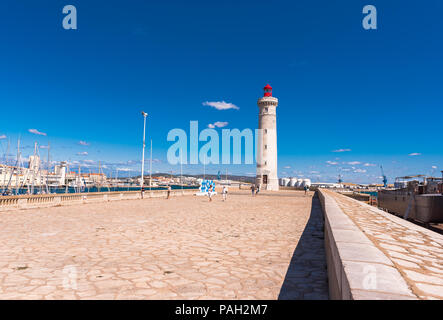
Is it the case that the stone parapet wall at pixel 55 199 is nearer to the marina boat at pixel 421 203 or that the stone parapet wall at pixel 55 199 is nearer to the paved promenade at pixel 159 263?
the paved promenade at pixel 159 263

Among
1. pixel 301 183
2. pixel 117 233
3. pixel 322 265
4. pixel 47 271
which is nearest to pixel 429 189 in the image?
pixel 322 265

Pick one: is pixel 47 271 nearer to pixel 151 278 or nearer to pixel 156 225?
pixel 151 278

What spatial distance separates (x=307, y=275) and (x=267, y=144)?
53.0 m

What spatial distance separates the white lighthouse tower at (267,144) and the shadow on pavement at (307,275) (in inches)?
1975

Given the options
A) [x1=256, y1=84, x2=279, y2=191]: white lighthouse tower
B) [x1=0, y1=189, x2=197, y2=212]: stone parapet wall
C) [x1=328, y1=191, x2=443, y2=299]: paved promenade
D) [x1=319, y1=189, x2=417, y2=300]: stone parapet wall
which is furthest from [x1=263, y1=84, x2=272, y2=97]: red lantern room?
[x1=319, y1=189, x2=417, y2=300]: stone parapet wall

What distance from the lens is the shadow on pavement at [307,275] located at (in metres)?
4.05

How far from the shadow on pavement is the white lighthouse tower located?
50.2 m

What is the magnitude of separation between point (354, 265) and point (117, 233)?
26.5ft

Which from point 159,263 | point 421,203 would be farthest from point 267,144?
point 159,263

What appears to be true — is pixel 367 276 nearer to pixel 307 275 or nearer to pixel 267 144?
pixel 307 275

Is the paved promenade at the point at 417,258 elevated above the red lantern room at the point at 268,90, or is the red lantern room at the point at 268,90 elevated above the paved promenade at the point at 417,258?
the red lantern room at the point at 268,90

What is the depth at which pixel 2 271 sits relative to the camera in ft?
15.9

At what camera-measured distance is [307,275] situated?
4941 mm

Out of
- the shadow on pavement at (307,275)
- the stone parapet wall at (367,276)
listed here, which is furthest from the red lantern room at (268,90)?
the stone parapet wall at (367,276)
